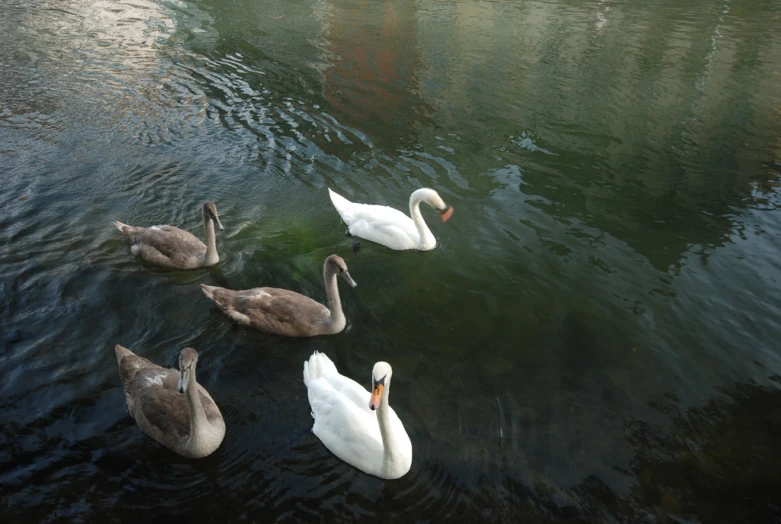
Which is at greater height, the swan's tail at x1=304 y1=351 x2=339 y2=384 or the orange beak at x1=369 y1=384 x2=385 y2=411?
the orange beak at x1=369 y1=384 x2=385 y2=411

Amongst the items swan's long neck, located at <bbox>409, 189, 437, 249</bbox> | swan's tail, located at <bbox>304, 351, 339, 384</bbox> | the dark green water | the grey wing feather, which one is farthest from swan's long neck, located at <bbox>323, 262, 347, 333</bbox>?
swan's long neck, located at <bbox>409, 189, 437, 249</bbox>

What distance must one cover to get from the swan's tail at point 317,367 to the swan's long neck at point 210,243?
276 centimetres

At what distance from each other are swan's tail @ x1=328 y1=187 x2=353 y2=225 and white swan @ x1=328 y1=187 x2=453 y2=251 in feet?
0.61

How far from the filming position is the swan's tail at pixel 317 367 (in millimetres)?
6171

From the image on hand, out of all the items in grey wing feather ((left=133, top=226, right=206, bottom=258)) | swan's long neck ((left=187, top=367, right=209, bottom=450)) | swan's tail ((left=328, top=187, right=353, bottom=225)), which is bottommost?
swan's tail ((left=328, top=187, right=353, bottom=225))

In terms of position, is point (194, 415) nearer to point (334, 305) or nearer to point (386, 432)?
point (386, 432)

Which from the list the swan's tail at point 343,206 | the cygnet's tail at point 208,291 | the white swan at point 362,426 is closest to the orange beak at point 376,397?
the white swan at point 362,426

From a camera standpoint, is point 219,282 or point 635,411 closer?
point 635,411

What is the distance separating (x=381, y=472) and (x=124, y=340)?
12.3 feet

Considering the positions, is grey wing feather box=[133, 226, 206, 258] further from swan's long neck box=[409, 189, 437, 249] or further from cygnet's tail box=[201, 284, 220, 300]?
swan's long neck box=[409, 189, 437, 249]

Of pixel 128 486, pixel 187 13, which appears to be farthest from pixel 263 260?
pixel 187 13

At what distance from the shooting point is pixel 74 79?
16109mm

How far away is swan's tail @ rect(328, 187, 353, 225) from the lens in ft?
31.3

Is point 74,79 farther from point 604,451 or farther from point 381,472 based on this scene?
→ point 604,451
